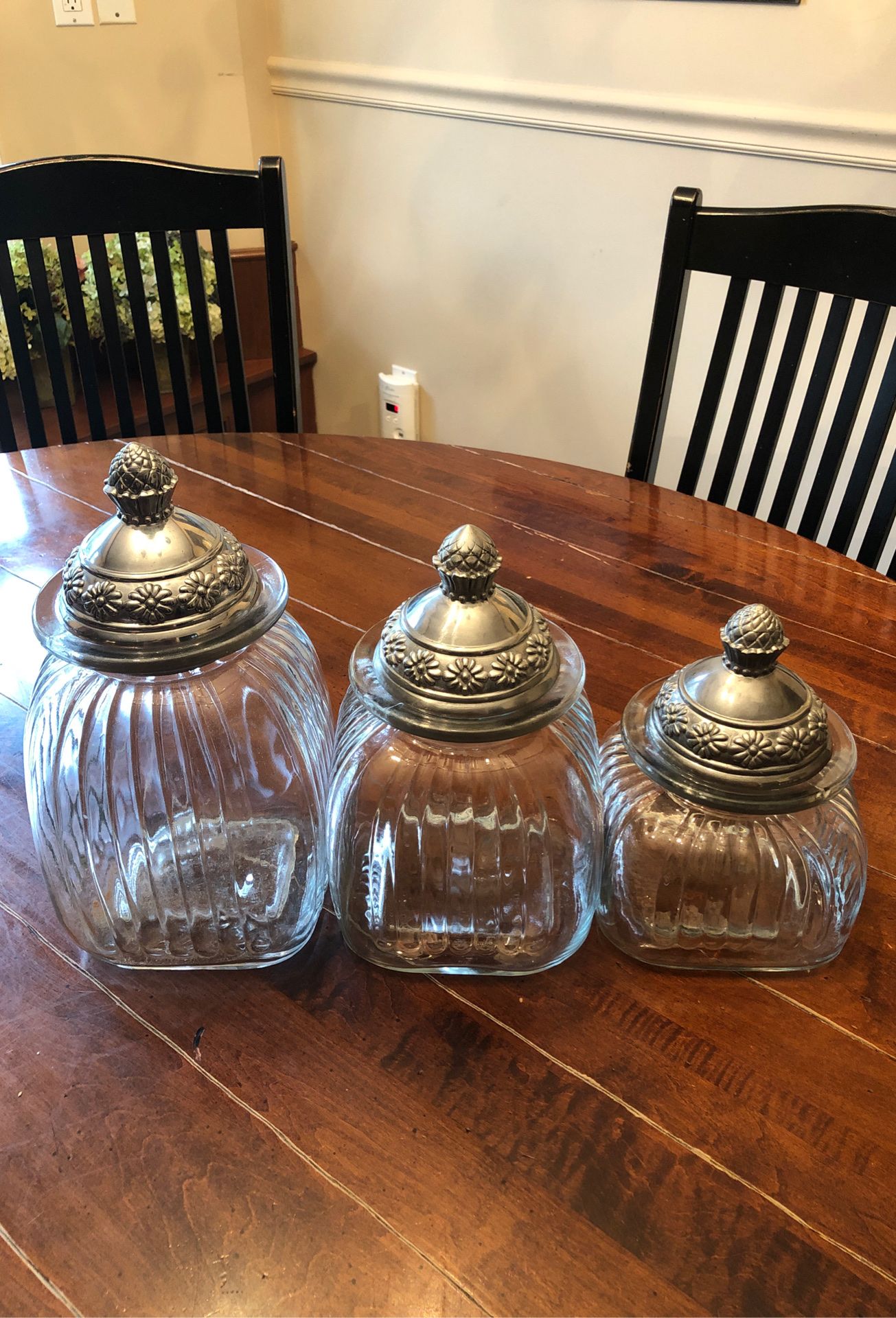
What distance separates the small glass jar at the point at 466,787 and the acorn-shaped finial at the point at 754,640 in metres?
0.07

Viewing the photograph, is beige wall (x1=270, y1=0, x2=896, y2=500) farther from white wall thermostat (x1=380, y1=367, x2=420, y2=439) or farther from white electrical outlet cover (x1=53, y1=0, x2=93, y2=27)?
white electrical outlet cover (x1=53, y1=0, x2=93, y2=27)

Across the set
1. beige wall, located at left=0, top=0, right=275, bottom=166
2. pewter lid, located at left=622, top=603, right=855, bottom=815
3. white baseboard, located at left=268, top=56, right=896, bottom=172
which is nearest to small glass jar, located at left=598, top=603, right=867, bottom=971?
pewter lid, located at left=622, top=603, right=855, bottom=815

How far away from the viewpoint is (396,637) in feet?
1.45

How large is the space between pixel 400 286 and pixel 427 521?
55.0 inches

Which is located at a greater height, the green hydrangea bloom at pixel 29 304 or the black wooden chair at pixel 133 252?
the black wooden chair at pixel 133 252

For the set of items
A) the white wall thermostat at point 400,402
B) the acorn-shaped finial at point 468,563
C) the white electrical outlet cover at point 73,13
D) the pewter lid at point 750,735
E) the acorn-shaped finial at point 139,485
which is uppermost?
the white electrical outlet cover at point 73,13

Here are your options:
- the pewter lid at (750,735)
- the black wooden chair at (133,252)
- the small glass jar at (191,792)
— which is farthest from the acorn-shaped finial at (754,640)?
the black wooden chair at (133,252)

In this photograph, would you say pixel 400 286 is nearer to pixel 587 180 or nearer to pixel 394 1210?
pixel 587 180

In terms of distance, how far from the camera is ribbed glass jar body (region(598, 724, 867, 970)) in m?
0.48

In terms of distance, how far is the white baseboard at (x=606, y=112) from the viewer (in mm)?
1422

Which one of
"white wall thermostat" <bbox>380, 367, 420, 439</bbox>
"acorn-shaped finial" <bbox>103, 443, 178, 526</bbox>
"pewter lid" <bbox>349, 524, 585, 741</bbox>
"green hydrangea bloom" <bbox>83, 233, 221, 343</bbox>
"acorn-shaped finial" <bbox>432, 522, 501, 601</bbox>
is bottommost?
"white wall thermostat" <bbox>380, 367, 420, 439</bbox>

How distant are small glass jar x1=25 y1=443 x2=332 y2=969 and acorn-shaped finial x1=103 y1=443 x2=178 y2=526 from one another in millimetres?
13

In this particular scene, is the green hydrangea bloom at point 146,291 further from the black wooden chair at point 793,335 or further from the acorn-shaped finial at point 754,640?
the acorn-shaped finial at point 754,640

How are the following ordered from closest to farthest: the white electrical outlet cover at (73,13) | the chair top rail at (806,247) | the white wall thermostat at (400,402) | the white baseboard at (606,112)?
the chair top rail at (806,247)
the white baseboard at (606,112)
the white electrical outlet cover at (73,13)
the white wall thermostat at (400,402)
